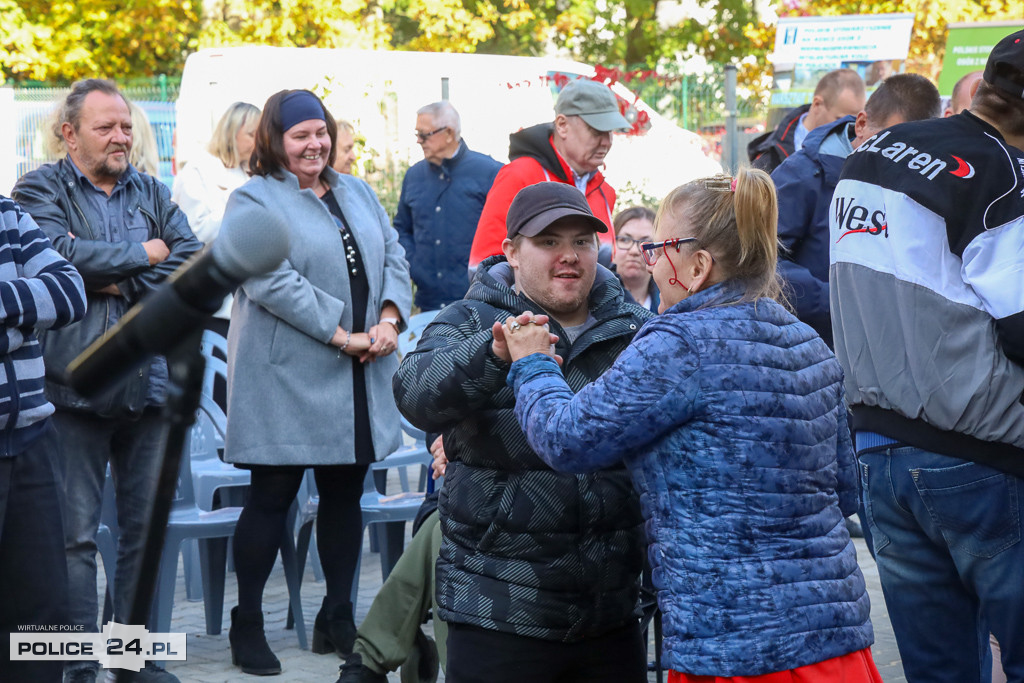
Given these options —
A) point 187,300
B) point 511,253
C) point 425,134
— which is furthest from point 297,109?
point 425,134

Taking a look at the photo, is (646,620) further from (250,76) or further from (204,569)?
(250,76)

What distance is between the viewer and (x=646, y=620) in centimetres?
407

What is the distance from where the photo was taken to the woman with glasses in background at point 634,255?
5430 mm

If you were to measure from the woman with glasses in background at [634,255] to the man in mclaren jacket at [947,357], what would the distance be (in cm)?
235

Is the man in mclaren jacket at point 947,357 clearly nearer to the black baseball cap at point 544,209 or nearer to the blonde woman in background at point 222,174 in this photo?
the black baseball cap at point 544,209

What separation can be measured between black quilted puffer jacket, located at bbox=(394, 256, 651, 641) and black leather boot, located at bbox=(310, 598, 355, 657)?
198 cm

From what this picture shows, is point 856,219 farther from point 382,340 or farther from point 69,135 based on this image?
point 69,135

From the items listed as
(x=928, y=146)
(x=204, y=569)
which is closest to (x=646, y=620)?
(x=928, y=146)

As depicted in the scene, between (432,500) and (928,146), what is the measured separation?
2122 mm

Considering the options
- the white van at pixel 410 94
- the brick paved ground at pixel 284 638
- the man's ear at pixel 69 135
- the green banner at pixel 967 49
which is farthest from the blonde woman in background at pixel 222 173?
the green banner at pixel 967 49

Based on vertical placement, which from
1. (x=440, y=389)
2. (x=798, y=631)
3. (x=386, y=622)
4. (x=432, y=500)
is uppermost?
(x=440, y=389)

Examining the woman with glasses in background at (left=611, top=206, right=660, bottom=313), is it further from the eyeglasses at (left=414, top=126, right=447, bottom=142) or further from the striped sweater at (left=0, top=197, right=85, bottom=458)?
the eyeglasses at (left=414, top=126, right=447, bottom=142)

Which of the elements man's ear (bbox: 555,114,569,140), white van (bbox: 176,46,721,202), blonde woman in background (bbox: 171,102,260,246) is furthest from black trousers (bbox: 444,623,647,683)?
white van (bbox: 176,46,721,202)

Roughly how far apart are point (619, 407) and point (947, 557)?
3.52 ft
